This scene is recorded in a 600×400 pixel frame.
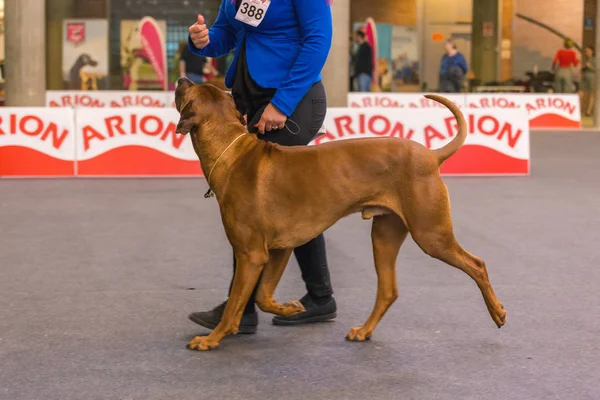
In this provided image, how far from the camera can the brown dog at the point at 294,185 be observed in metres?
4.20

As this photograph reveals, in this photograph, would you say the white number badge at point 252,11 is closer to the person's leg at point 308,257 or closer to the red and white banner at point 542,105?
the person's leg at point 308,257

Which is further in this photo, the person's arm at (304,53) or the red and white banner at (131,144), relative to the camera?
the red and white banner at (131,144)

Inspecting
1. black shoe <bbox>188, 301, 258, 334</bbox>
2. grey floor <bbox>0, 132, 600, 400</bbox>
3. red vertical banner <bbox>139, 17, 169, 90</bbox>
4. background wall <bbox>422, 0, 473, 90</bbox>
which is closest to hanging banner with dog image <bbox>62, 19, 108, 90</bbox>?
red vertical banner <bbox>139, 17, 169, 90</bbox>

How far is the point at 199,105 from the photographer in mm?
4223

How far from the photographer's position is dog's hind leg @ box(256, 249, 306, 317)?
4.45 m

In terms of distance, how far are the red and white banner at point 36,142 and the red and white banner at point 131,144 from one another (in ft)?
0.47

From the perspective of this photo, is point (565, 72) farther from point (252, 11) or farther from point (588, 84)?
point (252, 11)

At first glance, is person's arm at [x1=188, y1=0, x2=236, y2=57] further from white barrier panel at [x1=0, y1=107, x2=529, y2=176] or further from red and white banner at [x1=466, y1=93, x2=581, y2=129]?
red and white banner at [x1=466, y1=93, x2=581, y2=129]

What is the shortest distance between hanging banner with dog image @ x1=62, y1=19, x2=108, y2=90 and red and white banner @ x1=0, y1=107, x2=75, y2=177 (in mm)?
11079

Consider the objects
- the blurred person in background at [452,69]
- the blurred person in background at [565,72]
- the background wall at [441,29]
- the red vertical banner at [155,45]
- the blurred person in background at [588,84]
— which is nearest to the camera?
the blurred person in background at [452,69]

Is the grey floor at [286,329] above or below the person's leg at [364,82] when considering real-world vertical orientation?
below

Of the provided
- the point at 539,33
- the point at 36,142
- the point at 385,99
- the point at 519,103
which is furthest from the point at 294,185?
the point at 539,33

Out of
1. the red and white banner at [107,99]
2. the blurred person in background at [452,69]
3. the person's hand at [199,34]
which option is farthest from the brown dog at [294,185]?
the blurred person in background at [452,69]

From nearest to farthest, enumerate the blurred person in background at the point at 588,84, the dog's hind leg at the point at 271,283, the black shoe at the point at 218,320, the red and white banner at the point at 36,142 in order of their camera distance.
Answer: the dog's hind leg at the point at 271,283 → the black shoe at the point at 218,320 → the red and white banner at the point at 36,142 → the blurred person in background at the point at 588,84
